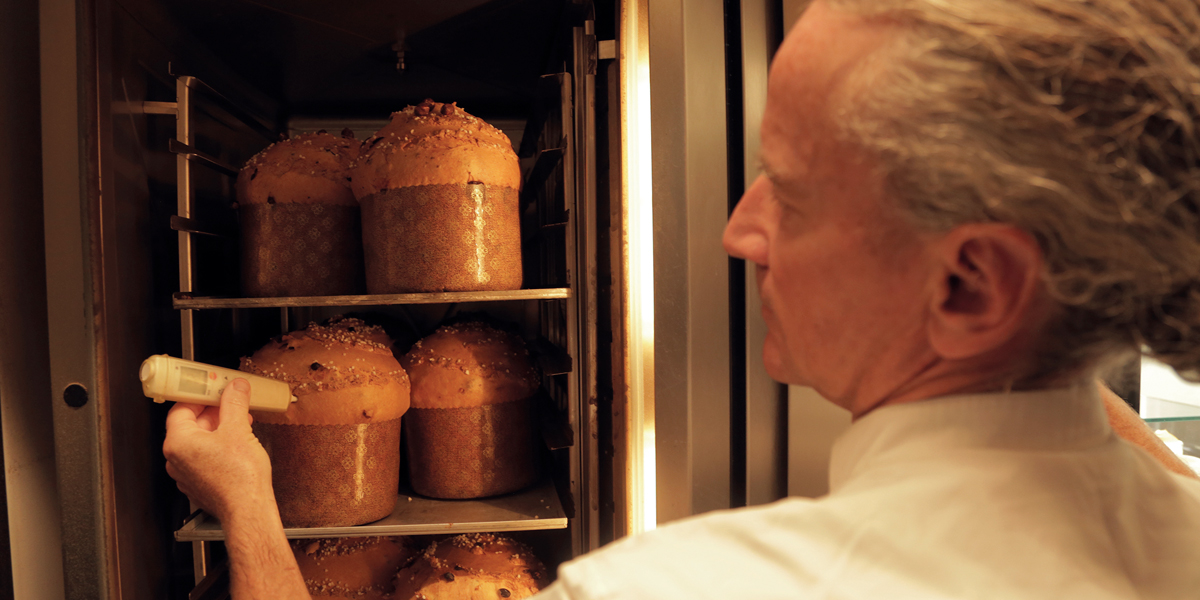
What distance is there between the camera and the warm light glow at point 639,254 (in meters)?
0.99

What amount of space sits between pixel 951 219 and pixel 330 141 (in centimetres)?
135

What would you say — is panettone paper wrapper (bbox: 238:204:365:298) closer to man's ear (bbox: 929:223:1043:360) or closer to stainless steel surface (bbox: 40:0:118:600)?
stainless steel surface (bbox: 40:0:118:600)

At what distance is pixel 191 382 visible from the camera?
3.26 ft

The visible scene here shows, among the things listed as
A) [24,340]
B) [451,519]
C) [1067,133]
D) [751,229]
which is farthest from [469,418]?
[1067,133]

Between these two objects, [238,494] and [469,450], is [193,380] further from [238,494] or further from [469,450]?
[469,450]

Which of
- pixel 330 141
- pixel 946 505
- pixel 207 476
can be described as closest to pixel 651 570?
pixel 946 505

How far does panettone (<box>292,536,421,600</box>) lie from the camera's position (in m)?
1.38

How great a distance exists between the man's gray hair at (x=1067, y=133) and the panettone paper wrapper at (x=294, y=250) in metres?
1.24

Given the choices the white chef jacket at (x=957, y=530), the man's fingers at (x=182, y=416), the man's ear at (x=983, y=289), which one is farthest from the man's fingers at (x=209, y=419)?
the man's ear at (x=983, y=289)

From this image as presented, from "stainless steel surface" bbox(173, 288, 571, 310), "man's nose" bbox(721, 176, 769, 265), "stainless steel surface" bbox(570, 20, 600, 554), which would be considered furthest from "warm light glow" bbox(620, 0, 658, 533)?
"man's nose" bbox(721, 176, 769, 265)

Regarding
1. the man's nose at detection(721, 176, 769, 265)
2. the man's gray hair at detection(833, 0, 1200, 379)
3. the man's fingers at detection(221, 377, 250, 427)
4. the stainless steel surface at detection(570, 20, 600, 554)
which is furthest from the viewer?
the stainless steel surface at detection(570, 20, 600, 554)

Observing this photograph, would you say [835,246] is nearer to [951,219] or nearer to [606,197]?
[951,219]

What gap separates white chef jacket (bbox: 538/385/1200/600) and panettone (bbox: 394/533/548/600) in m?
0.93

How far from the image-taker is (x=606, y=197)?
1193 millimetres
